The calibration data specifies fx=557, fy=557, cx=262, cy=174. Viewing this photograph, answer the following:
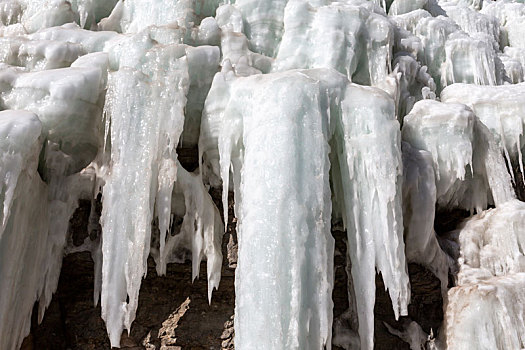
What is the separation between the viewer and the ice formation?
418 centimetres

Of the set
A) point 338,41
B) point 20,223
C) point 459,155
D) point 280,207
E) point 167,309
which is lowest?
point 167,309

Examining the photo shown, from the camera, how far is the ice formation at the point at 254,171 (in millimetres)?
4184

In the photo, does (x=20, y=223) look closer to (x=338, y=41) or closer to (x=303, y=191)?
(x=303, y=191)

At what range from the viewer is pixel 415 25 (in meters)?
8.25

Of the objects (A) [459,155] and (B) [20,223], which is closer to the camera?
(B) [20,223]

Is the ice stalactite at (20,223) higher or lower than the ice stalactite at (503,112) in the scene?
lower

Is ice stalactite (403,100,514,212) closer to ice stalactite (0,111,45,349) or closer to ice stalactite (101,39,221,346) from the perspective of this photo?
ice stalactite (101,39,221,346)

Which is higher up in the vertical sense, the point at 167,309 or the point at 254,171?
the point at 254,171

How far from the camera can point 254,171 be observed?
435 cm

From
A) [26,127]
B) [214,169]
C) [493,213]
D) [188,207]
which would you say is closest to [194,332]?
[188,207]

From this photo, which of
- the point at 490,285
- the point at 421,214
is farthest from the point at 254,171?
the point at 490,285

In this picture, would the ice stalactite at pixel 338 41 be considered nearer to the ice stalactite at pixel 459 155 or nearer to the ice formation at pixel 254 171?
the ice formation at pixel 254 171

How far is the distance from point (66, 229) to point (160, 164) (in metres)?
1.17

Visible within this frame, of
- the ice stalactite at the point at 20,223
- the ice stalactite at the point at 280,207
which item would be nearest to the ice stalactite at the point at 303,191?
the ice stalactite at the point at 280,207
